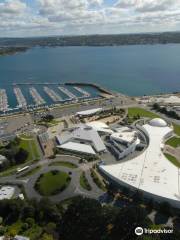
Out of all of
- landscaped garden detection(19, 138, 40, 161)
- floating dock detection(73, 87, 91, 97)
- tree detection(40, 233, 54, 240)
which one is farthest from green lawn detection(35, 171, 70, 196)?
floating dock detection(73, 87, 91, 97)

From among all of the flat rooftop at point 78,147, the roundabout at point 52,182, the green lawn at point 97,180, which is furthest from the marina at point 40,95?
the green lawn at point 97,180

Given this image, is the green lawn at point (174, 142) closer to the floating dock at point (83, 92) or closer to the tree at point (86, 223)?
the tree at point (86, 223)

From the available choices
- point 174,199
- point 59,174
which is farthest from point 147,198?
point 59,174

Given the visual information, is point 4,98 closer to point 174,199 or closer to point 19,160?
point 19,160

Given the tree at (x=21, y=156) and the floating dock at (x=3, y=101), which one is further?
the floating dock at (x=3, y=101)

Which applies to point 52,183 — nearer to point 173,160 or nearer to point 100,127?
point 173,160

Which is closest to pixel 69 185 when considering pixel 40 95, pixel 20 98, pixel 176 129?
pixel 176 129
